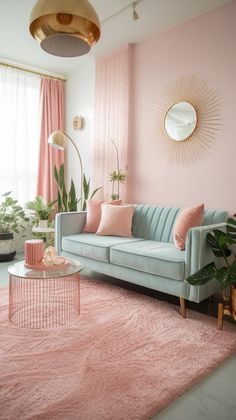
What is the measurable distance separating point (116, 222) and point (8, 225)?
63.3 inches

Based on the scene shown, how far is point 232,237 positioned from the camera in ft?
7.06

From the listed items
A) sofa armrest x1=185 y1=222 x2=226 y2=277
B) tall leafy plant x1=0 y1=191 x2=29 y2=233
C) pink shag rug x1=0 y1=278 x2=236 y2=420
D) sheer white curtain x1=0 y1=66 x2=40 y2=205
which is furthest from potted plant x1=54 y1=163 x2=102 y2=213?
sofa armrest x1=185 y1=222 x2=226 y2=277

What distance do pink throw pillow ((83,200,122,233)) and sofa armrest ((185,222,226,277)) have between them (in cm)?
135

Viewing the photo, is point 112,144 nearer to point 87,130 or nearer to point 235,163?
point 87,130

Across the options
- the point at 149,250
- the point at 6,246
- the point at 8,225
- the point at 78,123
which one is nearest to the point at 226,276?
the point at 149,250

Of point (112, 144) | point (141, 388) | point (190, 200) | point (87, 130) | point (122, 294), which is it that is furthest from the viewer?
point (87, 130)

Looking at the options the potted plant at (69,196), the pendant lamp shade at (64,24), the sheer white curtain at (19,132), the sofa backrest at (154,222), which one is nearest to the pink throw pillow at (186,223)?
the sofa backrest at (154,222)

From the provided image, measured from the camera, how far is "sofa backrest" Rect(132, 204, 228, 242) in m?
3.08

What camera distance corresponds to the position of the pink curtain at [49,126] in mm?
4492

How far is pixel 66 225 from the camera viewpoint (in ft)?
10.9

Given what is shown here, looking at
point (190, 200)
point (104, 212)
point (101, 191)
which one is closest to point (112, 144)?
point (101, 191)

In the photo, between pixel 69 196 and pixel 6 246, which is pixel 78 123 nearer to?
pixel 69 196

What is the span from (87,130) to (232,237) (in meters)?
2.86

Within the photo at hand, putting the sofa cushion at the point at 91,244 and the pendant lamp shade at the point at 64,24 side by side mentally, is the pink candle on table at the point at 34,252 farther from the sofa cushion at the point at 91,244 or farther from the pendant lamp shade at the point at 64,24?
the pendant lamp shade at the point at 64,24
